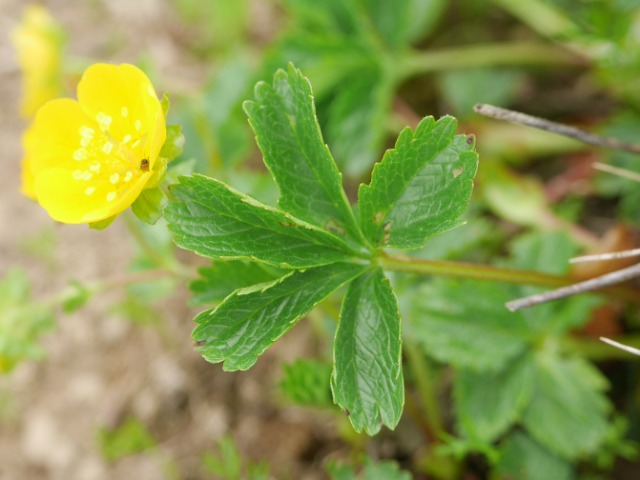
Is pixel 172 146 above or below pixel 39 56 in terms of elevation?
above

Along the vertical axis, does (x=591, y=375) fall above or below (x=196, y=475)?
above

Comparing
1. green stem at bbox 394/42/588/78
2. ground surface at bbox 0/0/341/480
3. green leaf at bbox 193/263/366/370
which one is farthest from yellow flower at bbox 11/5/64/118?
green leaf at bbox 193/263/366/370

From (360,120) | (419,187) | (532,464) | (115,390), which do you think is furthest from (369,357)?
(115,390)

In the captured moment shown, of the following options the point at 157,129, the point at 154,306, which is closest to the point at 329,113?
the point at 154,306

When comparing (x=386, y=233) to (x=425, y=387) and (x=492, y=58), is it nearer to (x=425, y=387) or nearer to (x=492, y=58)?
(x=425, y=387)

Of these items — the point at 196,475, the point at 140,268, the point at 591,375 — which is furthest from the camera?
the point at 196,475

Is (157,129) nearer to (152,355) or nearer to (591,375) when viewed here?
(591,375)

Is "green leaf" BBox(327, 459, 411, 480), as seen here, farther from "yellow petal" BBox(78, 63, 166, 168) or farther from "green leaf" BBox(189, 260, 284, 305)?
"yellow petal" BBox(78, 63, 166, 168)
